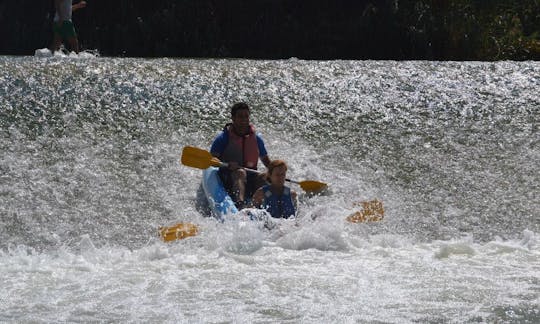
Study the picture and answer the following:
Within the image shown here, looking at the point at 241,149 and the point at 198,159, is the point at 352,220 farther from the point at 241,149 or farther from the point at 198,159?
the point at 198,159

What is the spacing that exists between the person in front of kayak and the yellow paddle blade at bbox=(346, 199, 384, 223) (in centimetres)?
46

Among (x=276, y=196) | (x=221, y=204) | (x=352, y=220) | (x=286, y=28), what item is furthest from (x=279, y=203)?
(x=286, y=28)

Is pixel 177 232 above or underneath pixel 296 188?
underneath

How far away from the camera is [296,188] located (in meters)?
8.43

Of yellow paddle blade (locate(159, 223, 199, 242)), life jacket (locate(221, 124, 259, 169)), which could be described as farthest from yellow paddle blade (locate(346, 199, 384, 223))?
yellow paddle blade (locate(159, 223, 199, 242))

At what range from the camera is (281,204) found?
25.2ft

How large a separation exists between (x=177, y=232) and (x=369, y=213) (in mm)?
1497

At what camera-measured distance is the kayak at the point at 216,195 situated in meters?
7.54

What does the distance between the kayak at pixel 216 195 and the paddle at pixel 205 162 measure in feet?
0.39

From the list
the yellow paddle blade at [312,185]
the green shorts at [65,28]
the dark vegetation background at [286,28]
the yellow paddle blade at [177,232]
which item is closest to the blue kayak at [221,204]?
the yellow paddle blade at [177,232]

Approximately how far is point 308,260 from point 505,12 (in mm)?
10222

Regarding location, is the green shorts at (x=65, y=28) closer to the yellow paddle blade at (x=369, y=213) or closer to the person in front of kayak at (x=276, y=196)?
the person in front of kayak at (x=276, y=196)

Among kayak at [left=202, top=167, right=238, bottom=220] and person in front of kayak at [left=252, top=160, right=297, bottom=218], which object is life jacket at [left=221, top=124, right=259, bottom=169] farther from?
person in front of kayak at [left=252, top=160, right=297, bottom=218]

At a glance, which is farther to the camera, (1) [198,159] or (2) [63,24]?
(2) [63,24]
